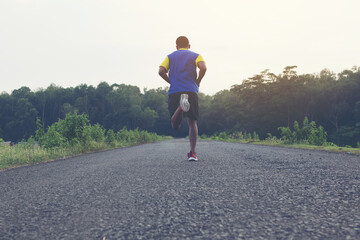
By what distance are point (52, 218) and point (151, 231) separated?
771mm

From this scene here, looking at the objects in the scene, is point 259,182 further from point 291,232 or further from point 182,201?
point 291,232

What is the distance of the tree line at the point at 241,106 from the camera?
40.6 meters

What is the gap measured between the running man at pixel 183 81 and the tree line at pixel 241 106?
36.9m

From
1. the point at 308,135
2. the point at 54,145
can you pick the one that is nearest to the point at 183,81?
the point at 54,145

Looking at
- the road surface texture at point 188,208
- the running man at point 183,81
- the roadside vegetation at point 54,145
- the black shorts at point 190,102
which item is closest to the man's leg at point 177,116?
the running man at point 183,81

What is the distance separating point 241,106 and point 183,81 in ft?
174

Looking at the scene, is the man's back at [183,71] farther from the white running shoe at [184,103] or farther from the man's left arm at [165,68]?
the white running shoe at [184,103]

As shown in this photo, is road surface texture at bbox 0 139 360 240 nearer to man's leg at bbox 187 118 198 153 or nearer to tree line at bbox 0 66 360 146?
man's leg at bbox 187 118 198 153

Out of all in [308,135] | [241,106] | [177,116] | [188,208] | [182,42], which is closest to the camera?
[188,208]

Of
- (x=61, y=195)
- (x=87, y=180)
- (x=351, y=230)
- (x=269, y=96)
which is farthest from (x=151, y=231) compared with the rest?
(x=269, y=96)

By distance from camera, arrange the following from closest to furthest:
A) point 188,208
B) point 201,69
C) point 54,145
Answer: point 188,208 → point 201,69 → point 54,145

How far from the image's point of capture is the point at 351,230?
143cm

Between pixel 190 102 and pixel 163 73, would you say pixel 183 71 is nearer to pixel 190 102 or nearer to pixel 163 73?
pixel 163 73

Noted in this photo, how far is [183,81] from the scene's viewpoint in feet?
16.3
